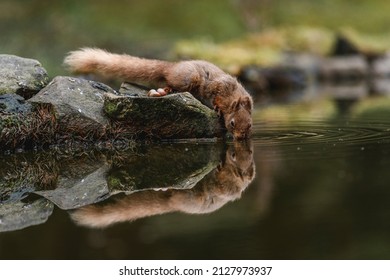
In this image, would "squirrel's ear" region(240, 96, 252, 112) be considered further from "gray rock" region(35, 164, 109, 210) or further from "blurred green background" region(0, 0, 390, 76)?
"blurred green background" region(0, 0, 390, 76)

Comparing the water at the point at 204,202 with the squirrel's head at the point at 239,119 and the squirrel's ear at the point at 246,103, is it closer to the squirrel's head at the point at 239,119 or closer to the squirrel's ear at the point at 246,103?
the squirrel's head at the point at 239,119

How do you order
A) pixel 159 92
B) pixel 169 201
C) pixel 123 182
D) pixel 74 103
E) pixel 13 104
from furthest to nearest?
pixel 159 92, pixel 74 103, pixel 13 104, pixel 123 182, pixel 169 201

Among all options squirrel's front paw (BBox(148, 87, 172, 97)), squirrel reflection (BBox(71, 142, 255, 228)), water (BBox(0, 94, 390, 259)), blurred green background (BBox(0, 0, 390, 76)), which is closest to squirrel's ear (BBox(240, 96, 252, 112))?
water (BBox(0, 94, 390, 259))

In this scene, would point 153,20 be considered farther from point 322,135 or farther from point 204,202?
point 204,202

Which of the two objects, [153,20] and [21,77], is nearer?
[21,77]

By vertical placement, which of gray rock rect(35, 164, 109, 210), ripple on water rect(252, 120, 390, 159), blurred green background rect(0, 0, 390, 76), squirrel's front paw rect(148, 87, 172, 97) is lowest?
gray rock rect(35, 164, 109, 210)

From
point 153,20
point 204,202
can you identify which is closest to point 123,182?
point 204,202
